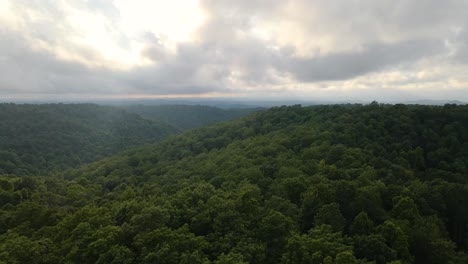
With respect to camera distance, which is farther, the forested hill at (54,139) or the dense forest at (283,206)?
the forested hill at (54,139)

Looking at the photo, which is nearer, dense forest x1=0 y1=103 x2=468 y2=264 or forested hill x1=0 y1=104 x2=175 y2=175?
dense forest x1=0 y1=103 x2=468 y2=264

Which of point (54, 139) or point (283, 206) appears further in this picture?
point (54, 139)

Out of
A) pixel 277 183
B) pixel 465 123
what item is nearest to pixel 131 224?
pixel 277 183

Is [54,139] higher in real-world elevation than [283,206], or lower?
lower

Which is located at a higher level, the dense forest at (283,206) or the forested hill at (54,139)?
the dense forest at (283,206)

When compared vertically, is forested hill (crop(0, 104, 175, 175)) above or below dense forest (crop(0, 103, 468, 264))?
below
